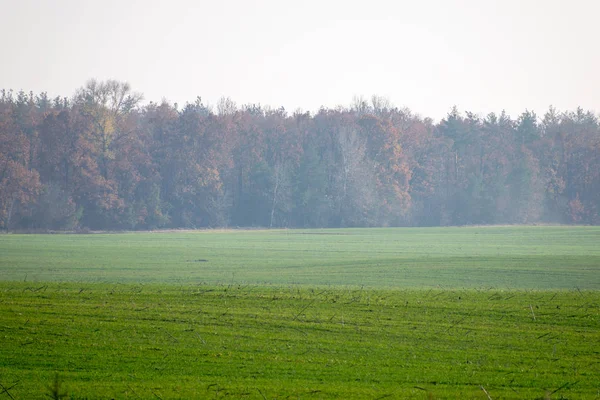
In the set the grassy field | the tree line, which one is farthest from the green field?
the tree line

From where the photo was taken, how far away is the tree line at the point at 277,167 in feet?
298

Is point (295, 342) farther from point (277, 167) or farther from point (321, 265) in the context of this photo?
point (277, 167)

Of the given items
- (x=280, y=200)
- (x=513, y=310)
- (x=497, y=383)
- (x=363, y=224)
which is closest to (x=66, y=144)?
(x=280, y=200)

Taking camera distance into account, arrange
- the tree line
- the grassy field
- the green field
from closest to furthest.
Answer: the green field → the grassy field → the tree line

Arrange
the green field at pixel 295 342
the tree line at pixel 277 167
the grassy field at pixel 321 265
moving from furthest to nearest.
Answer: the tree line at pixel 277 167
the grassy field at pixel 321 265
the green field at pixel 295 342

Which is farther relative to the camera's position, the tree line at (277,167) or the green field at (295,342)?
the tree line at (277,167)

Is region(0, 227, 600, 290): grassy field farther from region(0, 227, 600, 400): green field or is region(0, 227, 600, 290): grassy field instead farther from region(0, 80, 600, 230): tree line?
region(0, 80, 600, 230): tree line

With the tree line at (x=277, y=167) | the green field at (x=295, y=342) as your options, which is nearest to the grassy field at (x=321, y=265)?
the green field at (x=295, y=342)

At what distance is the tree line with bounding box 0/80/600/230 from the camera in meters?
90.9

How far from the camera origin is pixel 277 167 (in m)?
105

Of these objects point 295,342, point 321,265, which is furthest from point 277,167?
point 295,342

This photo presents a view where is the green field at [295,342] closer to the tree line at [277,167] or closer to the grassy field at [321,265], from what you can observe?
the grassy field at [321,265]

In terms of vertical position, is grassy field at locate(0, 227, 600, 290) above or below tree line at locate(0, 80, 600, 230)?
below

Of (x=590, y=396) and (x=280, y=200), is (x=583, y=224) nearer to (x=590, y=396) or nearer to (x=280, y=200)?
(x=280, y=200)
